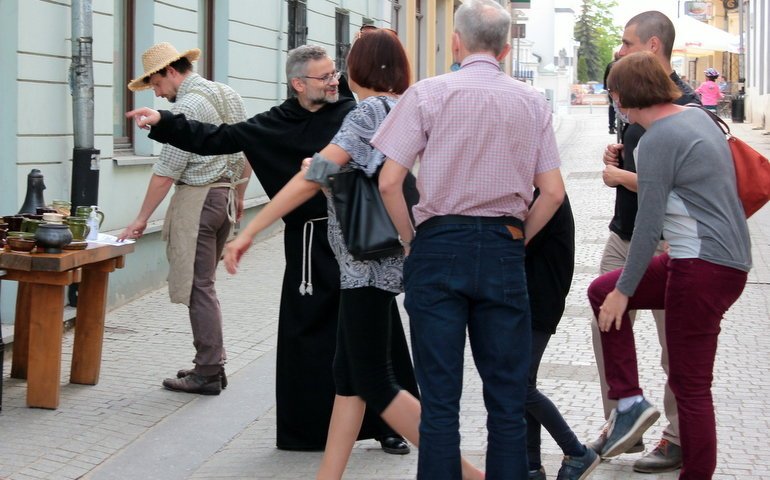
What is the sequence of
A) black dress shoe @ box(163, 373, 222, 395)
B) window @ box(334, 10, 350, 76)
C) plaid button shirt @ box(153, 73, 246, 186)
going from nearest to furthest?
plaid button shirt @ box(153, 73, 246, 186) → black dress shoe @ box(163, 373, 222, 395) → window @ box(334, 10, 350, 76)

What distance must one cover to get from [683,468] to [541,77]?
68.9 meters

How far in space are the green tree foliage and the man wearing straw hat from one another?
123582 mm

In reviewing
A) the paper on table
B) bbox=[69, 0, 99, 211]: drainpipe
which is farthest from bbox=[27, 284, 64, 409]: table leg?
bbox=[69, 0, 99, 211]: drainpipe

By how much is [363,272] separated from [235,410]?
2147mm

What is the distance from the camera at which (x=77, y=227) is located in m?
6.02

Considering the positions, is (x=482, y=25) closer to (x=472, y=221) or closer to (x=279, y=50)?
(x=472, y=221)

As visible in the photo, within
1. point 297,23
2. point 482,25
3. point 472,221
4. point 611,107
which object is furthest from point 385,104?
point 611,107

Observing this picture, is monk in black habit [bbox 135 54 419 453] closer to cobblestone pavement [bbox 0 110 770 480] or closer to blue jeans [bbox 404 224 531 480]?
cobblestone pavement [bbox 0 110 770 480]

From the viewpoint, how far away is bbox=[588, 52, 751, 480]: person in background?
4.38 metres

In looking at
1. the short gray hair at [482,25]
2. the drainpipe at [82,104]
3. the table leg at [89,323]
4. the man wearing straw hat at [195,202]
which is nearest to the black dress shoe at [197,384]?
the man wearing straw hat at [195,202]

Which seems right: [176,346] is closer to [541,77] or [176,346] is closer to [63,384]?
[63,384]

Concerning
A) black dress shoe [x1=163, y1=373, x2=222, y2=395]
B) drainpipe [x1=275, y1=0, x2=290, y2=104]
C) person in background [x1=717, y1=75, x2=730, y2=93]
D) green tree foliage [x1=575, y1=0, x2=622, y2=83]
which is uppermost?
green tree foliage [x1=575, y1=0, x2=622, y2=83]

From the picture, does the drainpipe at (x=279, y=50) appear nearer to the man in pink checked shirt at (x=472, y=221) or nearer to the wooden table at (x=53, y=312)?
the wooden table at (x=53, y=312)

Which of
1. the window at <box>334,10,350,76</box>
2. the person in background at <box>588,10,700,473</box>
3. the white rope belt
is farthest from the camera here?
the window at <box>334,10,350,76</box>
